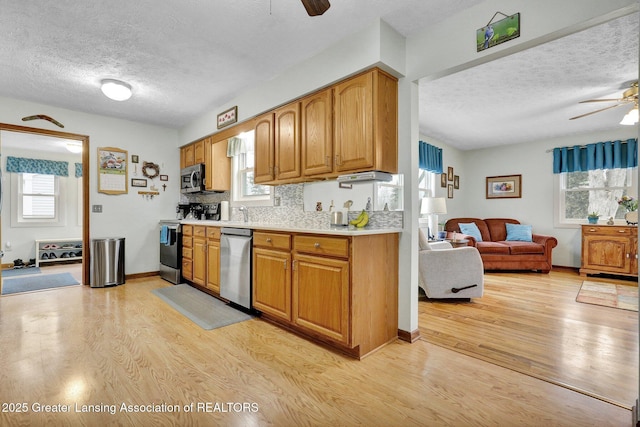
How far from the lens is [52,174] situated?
6.44 meters

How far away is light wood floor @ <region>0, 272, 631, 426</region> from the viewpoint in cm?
158

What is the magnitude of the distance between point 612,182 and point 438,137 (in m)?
3.11

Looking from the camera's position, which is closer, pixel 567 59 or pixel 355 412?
pixel 355 412

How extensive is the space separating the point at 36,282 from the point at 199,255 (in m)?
2.82

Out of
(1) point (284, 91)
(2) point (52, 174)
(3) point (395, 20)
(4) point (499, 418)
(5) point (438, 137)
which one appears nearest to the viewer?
(4) point (499, 418)

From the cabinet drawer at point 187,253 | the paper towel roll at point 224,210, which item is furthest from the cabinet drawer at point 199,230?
the paper towel roll at point 224,210

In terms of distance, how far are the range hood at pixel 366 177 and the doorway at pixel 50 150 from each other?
160 inches

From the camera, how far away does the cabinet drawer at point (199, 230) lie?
391 cm

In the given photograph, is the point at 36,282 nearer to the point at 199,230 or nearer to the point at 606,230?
the point at 199,230

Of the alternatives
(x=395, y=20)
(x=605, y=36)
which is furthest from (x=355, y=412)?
(x=605, y=36)

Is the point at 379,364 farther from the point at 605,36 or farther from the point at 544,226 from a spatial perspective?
the point at 544,226

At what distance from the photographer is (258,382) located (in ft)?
6.23

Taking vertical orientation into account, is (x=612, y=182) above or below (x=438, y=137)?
below

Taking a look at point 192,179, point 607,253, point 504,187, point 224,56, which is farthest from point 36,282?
point 607,253
